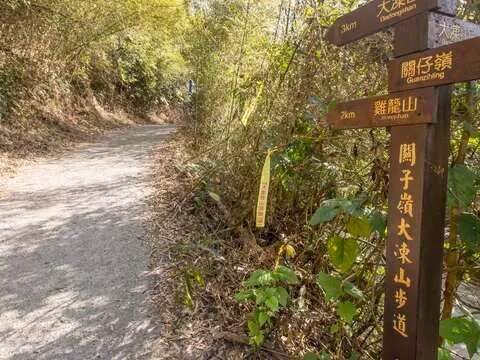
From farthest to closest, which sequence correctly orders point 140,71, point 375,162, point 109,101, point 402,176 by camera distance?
point 140,71 → point 109,101 → point 375,162 → point 402,176

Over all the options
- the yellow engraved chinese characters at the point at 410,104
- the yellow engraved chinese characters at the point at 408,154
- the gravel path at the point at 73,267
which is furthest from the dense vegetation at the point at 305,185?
the gravel path at the point at 73,267

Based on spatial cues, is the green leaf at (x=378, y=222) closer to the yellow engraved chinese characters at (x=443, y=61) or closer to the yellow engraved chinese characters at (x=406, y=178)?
the yellow engraved chinese characters at (x=406, y=178)

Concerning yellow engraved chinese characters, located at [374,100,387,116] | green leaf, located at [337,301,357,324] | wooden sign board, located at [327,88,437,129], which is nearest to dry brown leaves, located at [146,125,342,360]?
green leaf, located at [337,301,357,324]

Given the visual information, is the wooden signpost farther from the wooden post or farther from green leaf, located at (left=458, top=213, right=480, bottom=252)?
green leaf, located at (left=458, top=213, right=480, bottom=252)

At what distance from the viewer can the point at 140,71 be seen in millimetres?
14938

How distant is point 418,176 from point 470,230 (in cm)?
34

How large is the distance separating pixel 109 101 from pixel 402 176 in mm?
13220

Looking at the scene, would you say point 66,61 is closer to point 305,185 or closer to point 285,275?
point 305,185

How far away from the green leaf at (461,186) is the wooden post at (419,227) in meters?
0.09

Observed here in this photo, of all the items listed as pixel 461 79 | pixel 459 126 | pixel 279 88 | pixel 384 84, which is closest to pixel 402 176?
pixel 461 79

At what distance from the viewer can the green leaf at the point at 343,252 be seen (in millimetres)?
1765

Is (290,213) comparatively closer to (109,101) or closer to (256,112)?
(256,112)

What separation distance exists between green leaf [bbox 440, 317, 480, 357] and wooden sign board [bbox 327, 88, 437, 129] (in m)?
0.73

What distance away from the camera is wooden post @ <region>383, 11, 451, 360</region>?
4.58 ft
